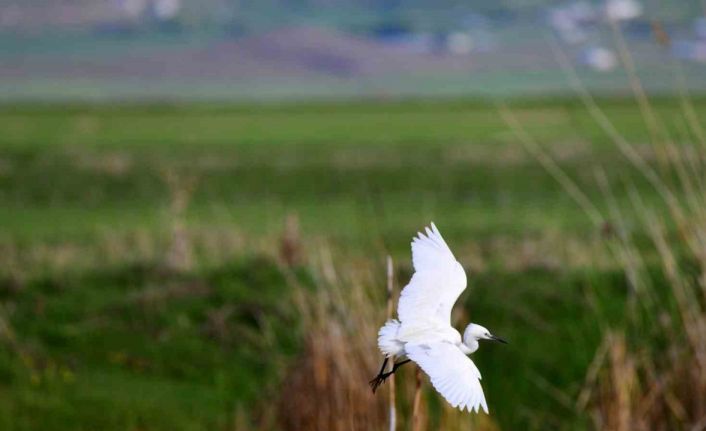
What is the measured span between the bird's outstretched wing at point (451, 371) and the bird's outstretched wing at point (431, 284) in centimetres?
5

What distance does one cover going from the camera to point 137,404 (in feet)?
32.8

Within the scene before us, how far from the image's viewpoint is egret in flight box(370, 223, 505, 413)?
7.16 ft

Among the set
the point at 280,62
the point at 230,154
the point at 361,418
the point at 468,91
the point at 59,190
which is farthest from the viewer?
the point at 280,62

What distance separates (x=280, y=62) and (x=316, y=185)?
→ 124 meters

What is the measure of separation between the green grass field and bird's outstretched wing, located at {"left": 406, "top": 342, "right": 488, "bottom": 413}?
108 inches

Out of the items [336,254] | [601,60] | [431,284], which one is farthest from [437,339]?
[601,60]

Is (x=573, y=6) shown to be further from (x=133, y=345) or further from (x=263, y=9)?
(x=133, y=345)

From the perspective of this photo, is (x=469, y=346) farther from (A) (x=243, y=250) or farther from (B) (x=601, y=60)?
(B) (x=601, y=60)

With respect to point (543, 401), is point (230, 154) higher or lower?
lower

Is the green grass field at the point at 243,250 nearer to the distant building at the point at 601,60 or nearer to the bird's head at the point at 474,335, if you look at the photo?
the distant building at the point at 601,60

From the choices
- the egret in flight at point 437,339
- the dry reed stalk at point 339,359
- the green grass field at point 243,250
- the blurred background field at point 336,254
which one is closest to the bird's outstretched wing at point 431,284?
the egret in flight at point 437,339

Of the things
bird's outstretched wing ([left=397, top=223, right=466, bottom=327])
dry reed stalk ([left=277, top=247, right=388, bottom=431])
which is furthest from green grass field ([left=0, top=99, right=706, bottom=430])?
bird's outstretched wing ([left=397, top=223, right=466, bottom=327])

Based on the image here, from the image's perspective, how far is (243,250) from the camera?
2009 cm

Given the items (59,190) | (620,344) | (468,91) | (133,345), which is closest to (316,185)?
(59,190)
